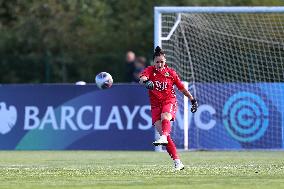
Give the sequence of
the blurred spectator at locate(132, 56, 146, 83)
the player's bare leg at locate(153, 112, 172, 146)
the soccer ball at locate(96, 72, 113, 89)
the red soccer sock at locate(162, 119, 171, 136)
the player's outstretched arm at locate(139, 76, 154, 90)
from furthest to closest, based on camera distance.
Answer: the blurred spectator at locate(132, 56, 146, 83) → the soccer ball at locate(96, 72, 113, 89) → the player's outstretched arm at locate(139, 76, 154, 90) → the red soccer sock at locate(162, 119, 171, 136) → the player's bare leg at locate(153, 112, 172, 146)

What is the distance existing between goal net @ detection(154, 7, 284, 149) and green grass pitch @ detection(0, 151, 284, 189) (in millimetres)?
1303

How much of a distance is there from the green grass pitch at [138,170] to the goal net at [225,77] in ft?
4.28

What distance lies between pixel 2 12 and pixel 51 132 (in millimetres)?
20860

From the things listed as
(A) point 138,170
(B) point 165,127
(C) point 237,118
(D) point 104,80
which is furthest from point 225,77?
(A) point 138,170

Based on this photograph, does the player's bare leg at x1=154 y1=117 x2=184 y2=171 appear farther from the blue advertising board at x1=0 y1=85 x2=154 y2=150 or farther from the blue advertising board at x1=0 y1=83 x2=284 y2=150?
the blue advertising board at x1=0 y1=85 x2=154 y2=150

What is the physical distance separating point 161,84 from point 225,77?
824 centimetres

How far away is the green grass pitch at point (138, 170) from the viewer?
1494 centimetres

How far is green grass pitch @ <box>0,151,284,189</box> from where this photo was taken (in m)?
14.9

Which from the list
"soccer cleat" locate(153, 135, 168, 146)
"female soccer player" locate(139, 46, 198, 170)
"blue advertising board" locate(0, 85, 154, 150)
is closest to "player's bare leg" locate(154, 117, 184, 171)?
"female soccer player" locate(139, 46, 198, 170)

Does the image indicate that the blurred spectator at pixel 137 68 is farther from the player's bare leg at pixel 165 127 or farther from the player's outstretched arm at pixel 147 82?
the player's bare leg at pixel 165 127

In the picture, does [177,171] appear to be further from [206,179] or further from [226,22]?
[226,22]

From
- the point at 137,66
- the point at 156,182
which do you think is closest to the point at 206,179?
the point at 156,182

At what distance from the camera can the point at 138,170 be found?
58.5 feet

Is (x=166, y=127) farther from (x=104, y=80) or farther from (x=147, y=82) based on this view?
(x=104, y=80)
